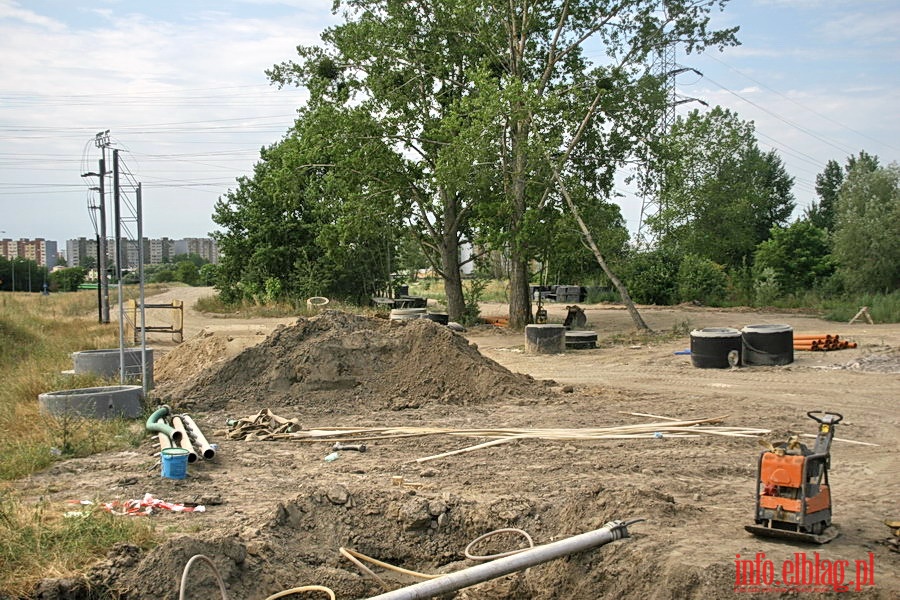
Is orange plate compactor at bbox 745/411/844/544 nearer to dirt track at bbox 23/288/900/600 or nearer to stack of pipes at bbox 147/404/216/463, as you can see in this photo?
dirt track at bbox 23/288/900/600

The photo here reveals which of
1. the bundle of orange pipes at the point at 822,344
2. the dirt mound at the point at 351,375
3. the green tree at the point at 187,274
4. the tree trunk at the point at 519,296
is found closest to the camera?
the dirt mound at the point at 351,375

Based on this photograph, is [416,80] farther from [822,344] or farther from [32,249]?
[32,249]

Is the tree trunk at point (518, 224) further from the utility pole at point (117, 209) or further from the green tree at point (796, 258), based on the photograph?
the green tree at point (796, 258)

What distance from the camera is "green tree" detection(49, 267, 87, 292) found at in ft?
256

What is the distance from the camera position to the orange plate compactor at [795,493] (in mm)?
6098

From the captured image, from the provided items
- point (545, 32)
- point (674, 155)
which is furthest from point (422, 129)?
point (674, 155)

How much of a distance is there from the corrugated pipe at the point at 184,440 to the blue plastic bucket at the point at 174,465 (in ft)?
1.21

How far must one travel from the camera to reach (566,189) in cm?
2655

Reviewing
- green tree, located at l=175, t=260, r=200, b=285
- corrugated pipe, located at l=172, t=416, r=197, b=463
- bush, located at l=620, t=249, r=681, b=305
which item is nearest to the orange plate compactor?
corrugated pipe, located at l=172, t=416, r=197, b=463

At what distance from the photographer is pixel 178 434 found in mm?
10508

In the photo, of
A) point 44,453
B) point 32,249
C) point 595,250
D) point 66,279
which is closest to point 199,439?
point 44,453

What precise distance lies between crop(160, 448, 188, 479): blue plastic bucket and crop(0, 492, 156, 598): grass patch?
1.69m

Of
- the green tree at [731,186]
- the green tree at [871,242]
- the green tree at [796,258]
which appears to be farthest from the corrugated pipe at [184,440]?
the green tree at [731,186]

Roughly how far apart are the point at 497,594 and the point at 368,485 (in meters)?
2.60
